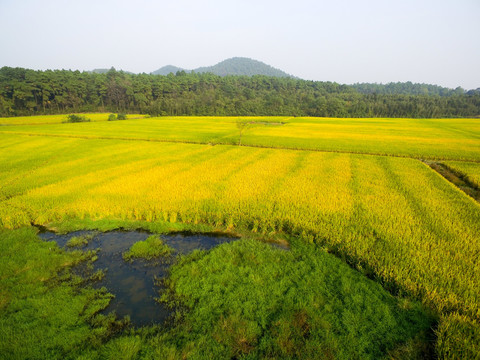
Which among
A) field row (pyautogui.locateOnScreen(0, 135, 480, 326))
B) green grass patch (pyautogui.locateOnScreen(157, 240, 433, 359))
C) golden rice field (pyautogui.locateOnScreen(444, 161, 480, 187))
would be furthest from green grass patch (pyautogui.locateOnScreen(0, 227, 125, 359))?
golden rice field (pyautogui.locateOnScreen(444, 161, 480, 187))

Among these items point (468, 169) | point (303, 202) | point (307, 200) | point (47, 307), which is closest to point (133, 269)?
point (47, 307)

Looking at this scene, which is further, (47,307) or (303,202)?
(303,202)

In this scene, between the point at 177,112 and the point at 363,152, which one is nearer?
the point at 363,152

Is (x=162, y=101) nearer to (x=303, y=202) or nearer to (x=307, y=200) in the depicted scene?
(x=307, y=200)

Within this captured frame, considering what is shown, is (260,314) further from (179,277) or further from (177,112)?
(177,112)

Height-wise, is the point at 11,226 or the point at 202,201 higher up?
the point at 202,201

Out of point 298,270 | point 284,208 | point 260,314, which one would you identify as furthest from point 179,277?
point 284,208
